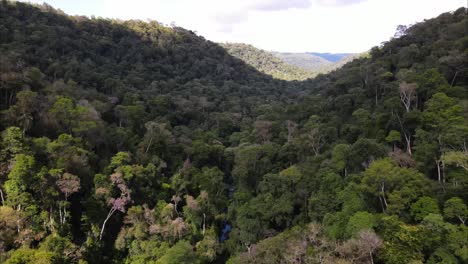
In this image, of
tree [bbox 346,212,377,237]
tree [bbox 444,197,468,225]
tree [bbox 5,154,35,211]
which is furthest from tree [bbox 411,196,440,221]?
tree [bbox 5,154,35,211]

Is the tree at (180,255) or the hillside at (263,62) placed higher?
the hillside at (263,62)

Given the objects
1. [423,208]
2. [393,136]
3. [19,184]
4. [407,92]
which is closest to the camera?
[423,208]

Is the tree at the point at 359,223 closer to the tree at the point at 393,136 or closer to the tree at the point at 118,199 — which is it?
the tree at the point at 393,136

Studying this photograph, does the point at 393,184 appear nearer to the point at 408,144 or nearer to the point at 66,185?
the point at 408,144

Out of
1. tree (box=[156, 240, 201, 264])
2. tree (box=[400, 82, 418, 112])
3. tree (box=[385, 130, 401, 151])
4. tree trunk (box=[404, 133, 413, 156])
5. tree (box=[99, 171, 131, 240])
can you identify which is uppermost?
tree (box=[400, 82, 418, 112])

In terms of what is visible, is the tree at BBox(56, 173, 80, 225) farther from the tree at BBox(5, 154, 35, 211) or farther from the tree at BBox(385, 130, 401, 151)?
the tree at BBox(385, 130, 401, 151)

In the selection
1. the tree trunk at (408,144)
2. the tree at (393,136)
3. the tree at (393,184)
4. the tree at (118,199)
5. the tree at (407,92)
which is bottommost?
the tree at (118,199)

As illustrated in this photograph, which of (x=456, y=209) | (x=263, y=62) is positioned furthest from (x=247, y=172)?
(x=263, y=62)

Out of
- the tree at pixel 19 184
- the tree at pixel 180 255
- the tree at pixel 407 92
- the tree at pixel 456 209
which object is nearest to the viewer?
the tree at pixel 456 209

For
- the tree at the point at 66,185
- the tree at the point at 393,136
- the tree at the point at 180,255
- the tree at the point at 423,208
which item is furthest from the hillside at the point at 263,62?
the tree at the point at 66,185

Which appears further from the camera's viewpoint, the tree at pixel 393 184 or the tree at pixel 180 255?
the tree at pixel 180 255
